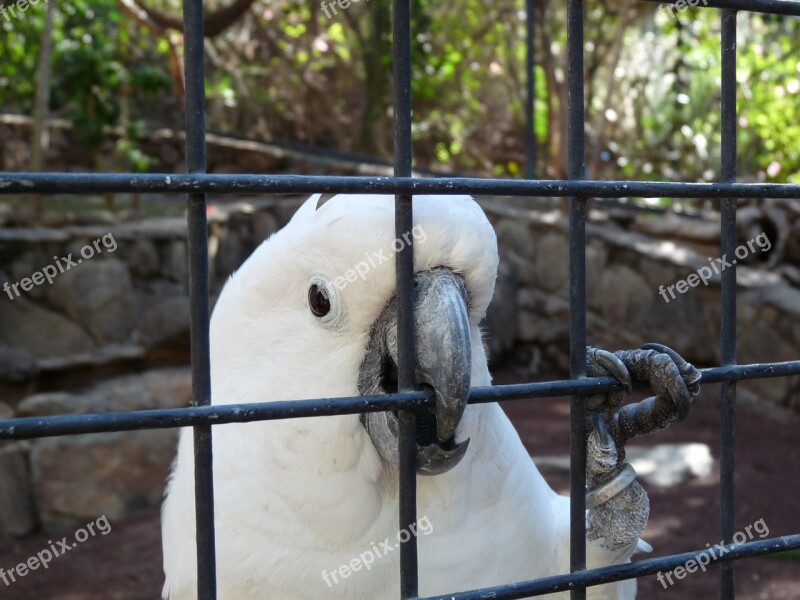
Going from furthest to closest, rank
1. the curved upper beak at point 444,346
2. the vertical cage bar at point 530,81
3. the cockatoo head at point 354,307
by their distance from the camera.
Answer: the vertical cage bar at point 530,81, the cockatoo head at point 354,307, the curved upper beak at point 444,346

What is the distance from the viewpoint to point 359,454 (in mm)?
1440

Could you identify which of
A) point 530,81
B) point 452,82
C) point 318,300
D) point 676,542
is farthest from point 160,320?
point 452,82

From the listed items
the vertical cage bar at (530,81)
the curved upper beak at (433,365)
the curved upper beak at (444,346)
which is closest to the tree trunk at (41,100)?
the vertical cage bar at (530,81)

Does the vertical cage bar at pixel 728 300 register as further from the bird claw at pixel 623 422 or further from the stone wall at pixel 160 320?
the stone wall at pixel 160 320

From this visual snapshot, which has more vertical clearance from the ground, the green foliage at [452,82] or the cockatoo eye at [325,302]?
the green foliage at [452,82]

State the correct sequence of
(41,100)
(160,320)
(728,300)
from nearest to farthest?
(728,300) < (41,100) < (160,320)

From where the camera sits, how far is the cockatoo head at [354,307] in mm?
1283

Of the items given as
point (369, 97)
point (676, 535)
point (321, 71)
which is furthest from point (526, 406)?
point (321, 71)

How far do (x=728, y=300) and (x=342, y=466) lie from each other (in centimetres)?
69

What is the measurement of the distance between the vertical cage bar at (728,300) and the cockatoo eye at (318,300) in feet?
2.12

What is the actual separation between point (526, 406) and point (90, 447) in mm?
2962

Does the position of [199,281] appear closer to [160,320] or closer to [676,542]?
[676,542]

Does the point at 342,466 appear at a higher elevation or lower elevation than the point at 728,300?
lower

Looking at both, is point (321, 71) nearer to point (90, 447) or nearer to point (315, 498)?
point (90, 447)
